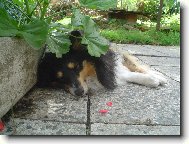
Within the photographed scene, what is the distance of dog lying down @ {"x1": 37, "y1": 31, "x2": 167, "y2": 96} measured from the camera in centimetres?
371

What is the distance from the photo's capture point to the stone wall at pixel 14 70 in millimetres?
2683

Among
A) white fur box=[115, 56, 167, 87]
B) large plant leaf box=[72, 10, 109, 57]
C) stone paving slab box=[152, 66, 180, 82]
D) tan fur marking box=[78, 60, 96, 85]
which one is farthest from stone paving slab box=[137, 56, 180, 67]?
large plant leaf box=[72, 10, 109, 57]

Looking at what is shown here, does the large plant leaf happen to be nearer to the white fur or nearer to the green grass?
the white fur

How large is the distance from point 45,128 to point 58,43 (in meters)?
0.85

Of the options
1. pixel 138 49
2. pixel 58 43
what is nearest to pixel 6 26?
pixel 58 43

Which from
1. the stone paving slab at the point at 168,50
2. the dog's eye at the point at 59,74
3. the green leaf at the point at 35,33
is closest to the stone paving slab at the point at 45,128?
the green leaf at the point at 35,33

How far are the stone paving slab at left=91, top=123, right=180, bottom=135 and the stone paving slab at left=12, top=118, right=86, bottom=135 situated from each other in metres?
0.12

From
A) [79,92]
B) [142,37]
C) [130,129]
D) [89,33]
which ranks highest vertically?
[89,33]

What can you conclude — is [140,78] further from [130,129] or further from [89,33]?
[130,129]

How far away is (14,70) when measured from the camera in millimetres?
2885

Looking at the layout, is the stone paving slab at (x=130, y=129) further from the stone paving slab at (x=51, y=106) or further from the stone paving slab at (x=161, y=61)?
the stone paving slab at (x=161, y=61)

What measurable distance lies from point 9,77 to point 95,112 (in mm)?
807

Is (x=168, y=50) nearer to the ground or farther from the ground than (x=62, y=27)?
nearer to the ground

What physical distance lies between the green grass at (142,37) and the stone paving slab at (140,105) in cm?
296
